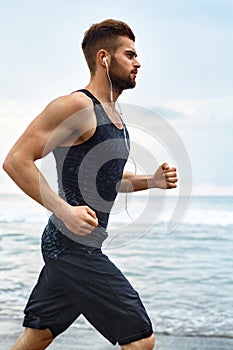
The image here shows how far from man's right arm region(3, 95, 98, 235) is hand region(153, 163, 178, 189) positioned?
1.56ft

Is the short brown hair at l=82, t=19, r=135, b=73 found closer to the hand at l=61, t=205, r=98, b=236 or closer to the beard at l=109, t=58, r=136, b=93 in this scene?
the beard at l=109, t=58, r=136, b=93

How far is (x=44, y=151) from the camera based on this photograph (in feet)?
7.59

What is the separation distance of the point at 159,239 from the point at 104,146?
11.5 m

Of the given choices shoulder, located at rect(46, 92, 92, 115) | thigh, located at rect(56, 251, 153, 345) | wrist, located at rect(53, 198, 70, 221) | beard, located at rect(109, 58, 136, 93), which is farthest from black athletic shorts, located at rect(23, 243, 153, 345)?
beard, located at rect(109, 58, 136, 93)

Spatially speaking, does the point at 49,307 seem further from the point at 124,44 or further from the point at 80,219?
the point at 124,44

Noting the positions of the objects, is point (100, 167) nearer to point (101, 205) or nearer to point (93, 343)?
point (101, 205)

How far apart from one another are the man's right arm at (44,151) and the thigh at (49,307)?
1.18 ft

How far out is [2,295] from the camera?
21.8 ft

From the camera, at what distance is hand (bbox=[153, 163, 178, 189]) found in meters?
2.68

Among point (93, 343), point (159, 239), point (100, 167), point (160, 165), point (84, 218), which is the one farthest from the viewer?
point (159, 239)

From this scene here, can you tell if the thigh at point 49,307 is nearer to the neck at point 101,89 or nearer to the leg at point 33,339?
the leg at point 33,339

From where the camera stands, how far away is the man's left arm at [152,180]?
8.79 feet

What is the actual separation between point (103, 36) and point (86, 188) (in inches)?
21.2

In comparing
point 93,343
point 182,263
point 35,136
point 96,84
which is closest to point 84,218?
point 35,136
